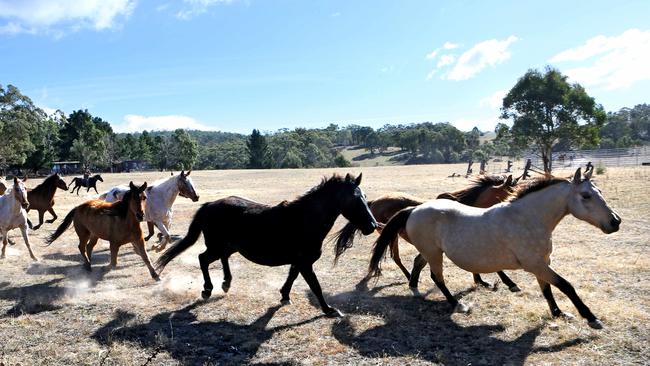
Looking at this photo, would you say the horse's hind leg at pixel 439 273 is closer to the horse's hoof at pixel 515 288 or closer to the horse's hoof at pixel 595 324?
the horse's hoof at pixel 515 288

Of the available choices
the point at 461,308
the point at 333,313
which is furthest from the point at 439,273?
the point at 333,313

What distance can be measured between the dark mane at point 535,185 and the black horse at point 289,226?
1.96 meters

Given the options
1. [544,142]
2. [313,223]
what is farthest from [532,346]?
[544,142]

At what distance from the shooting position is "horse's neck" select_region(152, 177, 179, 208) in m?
10.7

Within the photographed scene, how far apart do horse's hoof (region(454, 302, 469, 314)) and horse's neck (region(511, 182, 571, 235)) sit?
148 centimetres

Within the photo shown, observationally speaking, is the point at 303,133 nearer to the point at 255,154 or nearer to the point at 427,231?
the point at 255,154

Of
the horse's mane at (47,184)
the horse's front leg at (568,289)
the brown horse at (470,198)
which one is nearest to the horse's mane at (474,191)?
the brown horse at (470,198)

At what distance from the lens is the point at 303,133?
5133 inches

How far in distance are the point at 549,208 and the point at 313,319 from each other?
3344 millimetres

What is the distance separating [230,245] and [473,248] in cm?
348

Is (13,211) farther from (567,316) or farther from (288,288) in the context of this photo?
Result: (567,316)

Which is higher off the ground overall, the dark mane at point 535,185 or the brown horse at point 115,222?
the dark mane at point 535,185

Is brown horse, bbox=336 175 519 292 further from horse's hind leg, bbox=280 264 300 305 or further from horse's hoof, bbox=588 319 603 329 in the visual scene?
horse's hoof, bbox=588 319 603 329

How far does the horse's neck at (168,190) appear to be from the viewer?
35.2 feet
